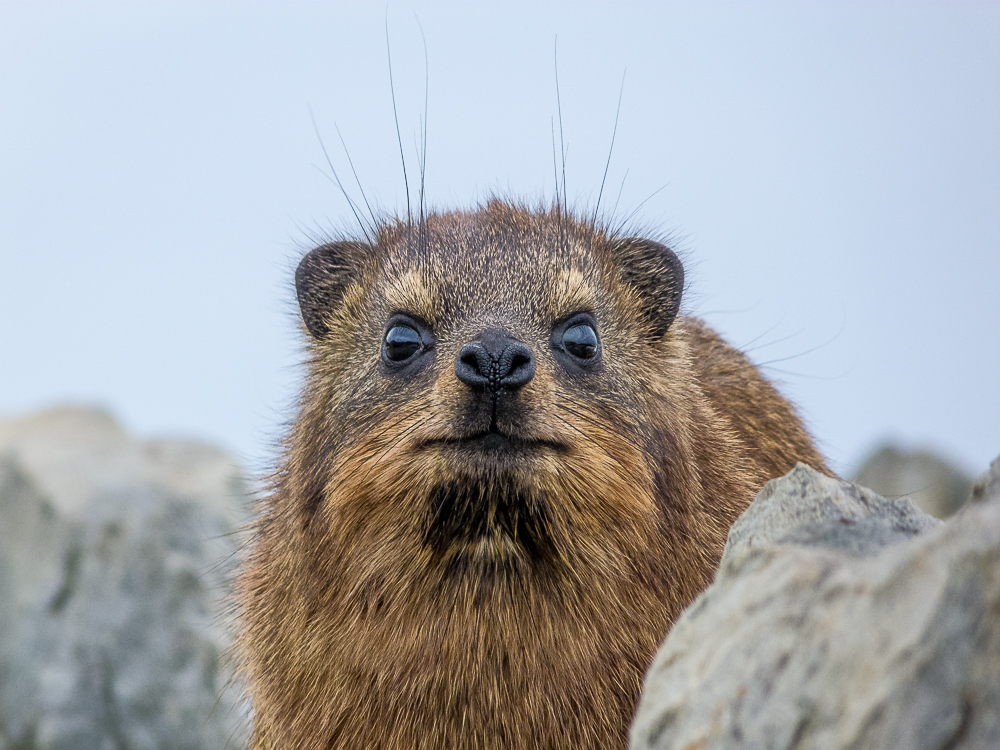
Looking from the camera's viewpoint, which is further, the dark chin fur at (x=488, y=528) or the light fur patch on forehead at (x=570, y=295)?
the light fur patch on forehead at (x=570, y=295)

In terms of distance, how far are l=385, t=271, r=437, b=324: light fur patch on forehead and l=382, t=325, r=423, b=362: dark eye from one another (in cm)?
10

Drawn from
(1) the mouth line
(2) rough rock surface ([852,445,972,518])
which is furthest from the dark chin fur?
(2) rough rock surface ([852,445,972,518])

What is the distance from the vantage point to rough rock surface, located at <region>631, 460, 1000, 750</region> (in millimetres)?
2008

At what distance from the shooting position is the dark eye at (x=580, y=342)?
16.5 ft

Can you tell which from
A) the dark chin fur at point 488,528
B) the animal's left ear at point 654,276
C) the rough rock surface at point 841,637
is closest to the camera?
the rough rock surface at point 841,637

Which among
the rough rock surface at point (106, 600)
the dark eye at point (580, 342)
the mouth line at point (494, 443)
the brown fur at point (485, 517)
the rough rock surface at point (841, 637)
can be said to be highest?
the rough rock surface at point (841, 637)

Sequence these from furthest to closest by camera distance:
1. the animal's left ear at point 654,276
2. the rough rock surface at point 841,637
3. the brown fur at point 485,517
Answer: the animal's left ear at point 654,276 < the brown fur at point 485,517 < the rough rock surface at point 841,637

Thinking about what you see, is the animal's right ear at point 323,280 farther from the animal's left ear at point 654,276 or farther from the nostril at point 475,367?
the nostril at point 475,367

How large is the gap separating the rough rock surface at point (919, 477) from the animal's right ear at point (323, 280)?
912 centimetres

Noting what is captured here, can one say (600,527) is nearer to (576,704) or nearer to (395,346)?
(576,704)

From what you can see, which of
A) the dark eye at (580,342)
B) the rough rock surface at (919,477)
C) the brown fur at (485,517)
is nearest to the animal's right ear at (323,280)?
the brown fur at (485,517)

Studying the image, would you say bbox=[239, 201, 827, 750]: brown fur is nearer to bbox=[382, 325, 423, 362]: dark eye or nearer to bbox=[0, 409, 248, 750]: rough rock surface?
bbox=[382, 325, 423, 362]: dark eye

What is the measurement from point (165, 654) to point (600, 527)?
7.43m

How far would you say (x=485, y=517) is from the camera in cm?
438
